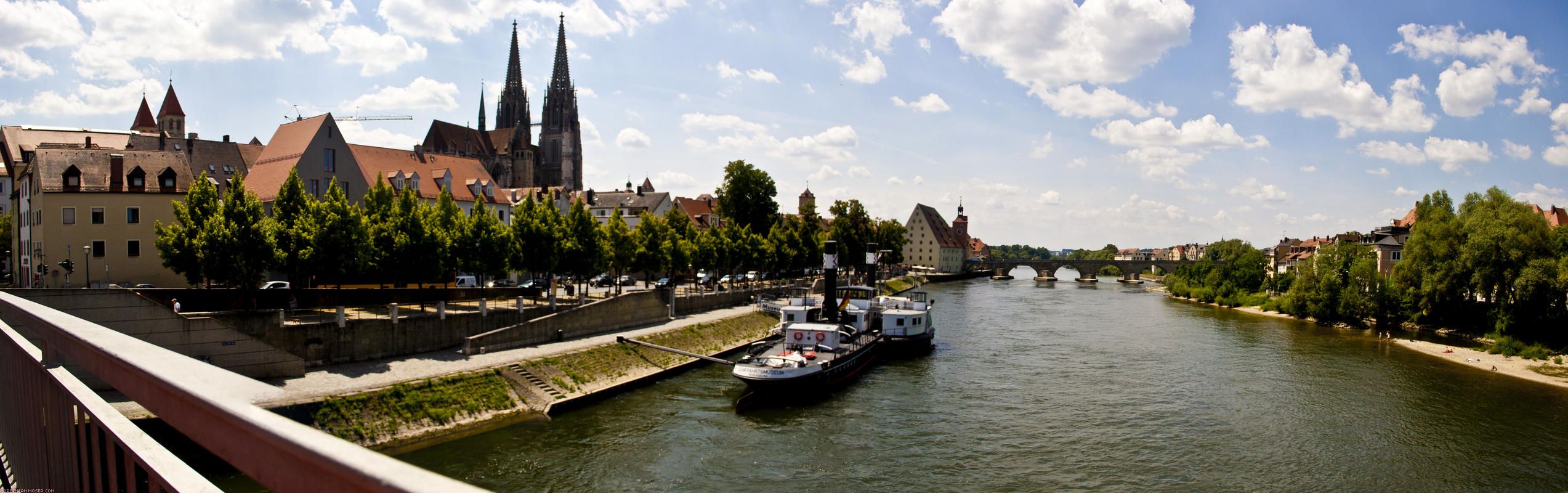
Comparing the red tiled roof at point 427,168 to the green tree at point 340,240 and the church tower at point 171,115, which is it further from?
the church tower at point 171,115

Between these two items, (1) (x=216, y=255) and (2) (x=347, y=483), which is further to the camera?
(1) (x=216, y=255)

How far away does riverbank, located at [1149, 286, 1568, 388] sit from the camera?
41.5m

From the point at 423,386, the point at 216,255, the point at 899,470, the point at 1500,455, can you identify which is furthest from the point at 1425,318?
the point at 216,255

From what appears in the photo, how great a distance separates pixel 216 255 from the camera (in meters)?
29.3

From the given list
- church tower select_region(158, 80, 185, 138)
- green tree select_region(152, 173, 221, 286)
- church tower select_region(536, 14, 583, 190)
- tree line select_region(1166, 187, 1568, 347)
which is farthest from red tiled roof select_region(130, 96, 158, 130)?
tree line select_region(1166, 187, 1568, 347)

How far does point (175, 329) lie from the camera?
24859mm

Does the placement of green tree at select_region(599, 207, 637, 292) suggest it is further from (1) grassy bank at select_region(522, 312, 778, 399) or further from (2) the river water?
(2) the river water

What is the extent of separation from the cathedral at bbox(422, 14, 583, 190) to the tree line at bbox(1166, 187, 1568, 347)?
9901 centimetres

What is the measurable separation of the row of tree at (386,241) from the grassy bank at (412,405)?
9.48m

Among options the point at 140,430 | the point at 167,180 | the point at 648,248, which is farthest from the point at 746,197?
the point at 140,430

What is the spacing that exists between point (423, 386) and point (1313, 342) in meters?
52.7

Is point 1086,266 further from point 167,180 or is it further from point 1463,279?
point 167,180

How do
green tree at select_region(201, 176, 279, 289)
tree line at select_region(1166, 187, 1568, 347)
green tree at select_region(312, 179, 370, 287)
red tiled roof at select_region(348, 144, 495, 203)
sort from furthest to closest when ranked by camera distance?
red tiled roof at select_region(348, 144, 495, 203), tree line at select_region(1166, 187, 1568, 347), green tree at select_region(312, 179, 370, 287), green tree at select_region(201, 176, 279, 289)

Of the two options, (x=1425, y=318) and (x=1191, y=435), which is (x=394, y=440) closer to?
(x=1191, y=435)
